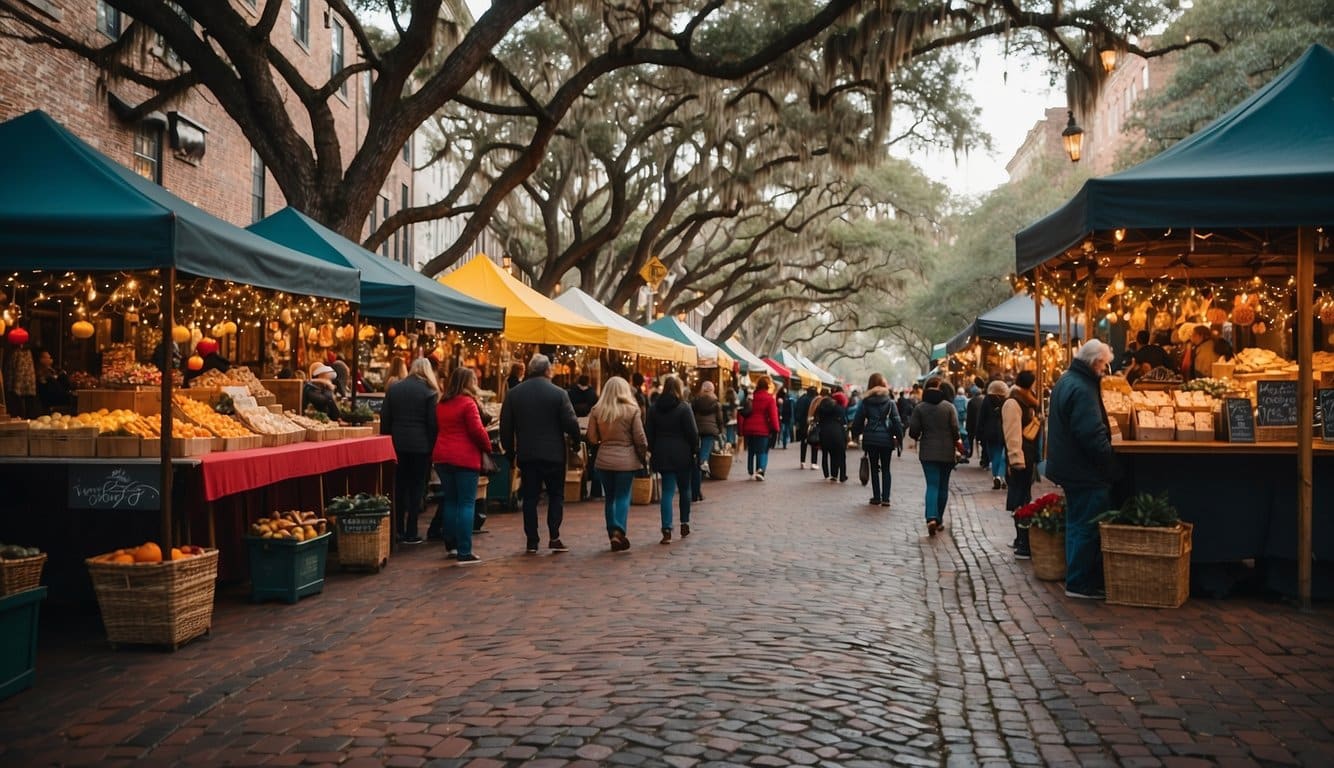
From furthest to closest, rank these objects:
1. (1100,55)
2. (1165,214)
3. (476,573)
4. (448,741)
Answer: (1100,55)
(476,573)
(1165,214)
(448,741)

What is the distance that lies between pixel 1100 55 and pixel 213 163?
643 inches

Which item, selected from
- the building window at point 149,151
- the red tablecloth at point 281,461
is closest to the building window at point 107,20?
the building window at point 149,151

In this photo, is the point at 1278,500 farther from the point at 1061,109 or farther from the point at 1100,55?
the point at 1061,109

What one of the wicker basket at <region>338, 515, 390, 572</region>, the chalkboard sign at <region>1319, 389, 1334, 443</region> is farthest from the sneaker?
the wicker basket at <region>338, 515, 390, 572</region>

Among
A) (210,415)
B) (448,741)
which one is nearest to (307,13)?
(210,415)

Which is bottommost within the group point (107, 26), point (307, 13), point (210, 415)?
point (210, 415)

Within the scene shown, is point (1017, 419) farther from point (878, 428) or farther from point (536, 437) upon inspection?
point (536, 437)

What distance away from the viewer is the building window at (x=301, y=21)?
2688cm

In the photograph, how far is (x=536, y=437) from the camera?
36.1 feet

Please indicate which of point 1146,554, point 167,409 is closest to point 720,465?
point 1146,554

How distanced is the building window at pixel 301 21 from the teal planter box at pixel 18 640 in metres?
23.4

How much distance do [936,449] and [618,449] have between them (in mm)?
3999

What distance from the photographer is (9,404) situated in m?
14.1

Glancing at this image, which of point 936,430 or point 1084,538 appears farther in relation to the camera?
point 936,430
